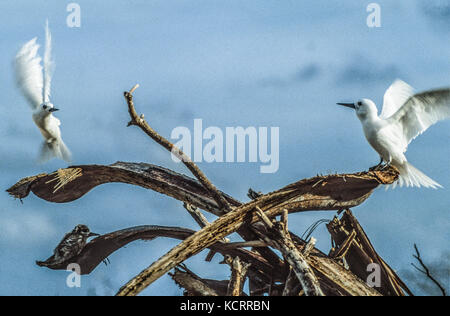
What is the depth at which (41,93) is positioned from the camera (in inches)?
176

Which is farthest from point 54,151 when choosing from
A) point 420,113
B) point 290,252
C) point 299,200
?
point 420,113

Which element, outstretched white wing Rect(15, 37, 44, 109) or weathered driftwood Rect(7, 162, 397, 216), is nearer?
weathered driftwood Rect(7, 162, 397, 216)

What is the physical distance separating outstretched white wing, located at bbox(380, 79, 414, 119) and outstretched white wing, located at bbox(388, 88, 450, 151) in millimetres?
300

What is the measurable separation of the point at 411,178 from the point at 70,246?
2.88m

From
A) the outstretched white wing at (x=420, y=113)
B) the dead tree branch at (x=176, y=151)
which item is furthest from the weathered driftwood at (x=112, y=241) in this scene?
the outstretched white wing at (x=420, y=113)

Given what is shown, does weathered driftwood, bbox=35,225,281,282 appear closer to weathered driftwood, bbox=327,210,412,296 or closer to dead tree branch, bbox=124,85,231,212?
dead tree branch, bbox=124,85,231,212

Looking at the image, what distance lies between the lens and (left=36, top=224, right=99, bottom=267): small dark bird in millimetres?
4262

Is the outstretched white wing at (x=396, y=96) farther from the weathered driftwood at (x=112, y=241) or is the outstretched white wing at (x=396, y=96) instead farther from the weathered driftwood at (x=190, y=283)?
the weathered driftwood at (x=190, y=283)

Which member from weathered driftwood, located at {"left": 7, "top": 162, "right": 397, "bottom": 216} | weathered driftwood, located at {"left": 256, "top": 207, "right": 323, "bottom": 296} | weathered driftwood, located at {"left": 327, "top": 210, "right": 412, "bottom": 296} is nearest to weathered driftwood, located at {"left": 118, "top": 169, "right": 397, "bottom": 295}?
weathered driftwood, located at {"left": 7, "top": 162, "right": 397, "bottom": 216}

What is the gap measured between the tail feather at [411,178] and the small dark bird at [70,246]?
2627 mm

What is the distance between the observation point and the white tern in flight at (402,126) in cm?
376
